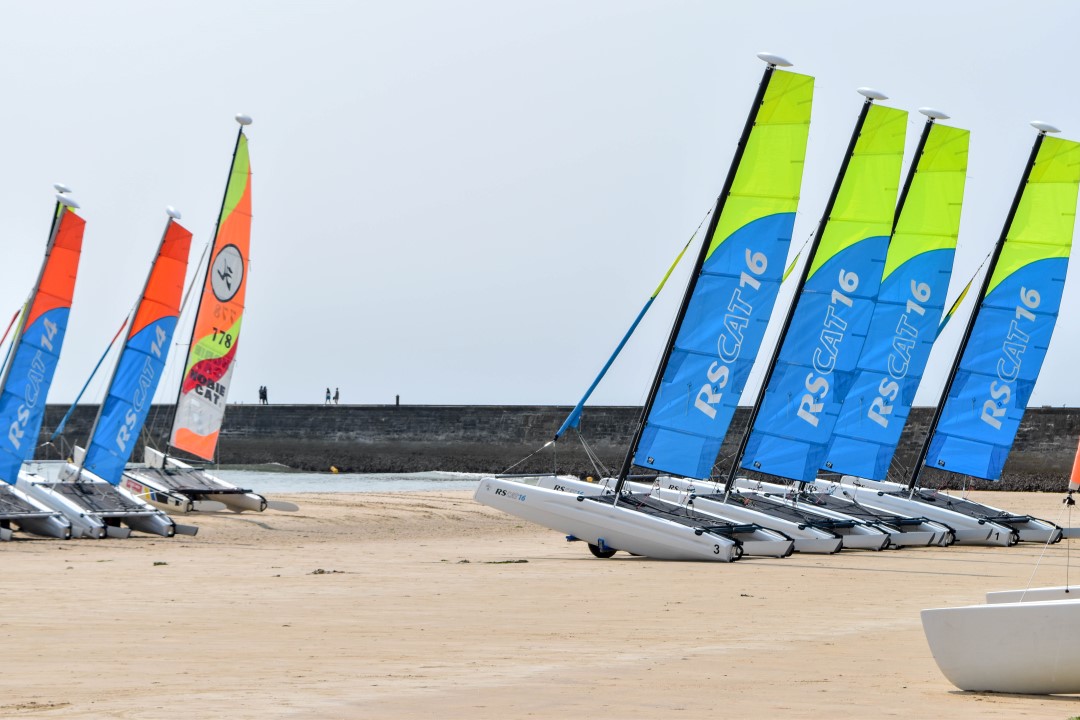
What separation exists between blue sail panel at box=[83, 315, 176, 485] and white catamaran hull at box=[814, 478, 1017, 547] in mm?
8869

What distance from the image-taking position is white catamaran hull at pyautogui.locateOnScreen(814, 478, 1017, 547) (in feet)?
59.5

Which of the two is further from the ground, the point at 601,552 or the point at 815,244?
the point at 815,244

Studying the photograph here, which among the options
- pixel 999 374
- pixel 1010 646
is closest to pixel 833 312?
pixel 999 374

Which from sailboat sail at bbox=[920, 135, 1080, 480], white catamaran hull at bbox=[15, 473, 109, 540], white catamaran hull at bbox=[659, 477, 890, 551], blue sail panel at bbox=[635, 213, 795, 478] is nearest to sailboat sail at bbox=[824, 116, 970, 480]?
sailboat sail at bbox=[920, 135, 1080, 480]

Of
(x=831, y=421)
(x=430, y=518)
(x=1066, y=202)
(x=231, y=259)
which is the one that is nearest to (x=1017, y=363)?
(x=1066, y=202)

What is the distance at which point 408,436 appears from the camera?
1848 inches

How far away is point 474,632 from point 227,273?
16.5 meters

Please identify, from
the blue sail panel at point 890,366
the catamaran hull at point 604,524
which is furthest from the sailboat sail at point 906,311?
the catamaran hull at point 604,524

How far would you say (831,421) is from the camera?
19125mm

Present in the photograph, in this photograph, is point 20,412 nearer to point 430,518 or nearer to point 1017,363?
point 430,518

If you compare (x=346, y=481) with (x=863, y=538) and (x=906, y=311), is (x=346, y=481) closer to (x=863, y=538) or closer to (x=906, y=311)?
(x=906, y=311)

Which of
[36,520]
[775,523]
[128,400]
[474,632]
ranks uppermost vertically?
[128,400]

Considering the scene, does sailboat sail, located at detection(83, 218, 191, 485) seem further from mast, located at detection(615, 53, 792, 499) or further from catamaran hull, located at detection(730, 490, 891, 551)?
catamaran hull, located at detection(730, 490, 891, 551)

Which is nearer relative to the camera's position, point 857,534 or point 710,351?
point 710,351
